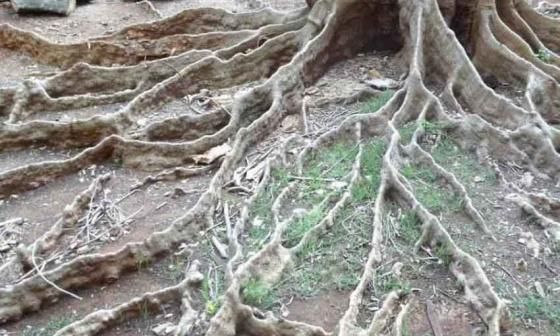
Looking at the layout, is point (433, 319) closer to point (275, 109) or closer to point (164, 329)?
point (164, 329)

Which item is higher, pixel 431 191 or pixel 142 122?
pixel 431 191

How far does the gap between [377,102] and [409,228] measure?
1.66 m

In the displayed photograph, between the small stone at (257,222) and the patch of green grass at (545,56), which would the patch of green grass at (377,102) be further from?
the small stone at (257,222)

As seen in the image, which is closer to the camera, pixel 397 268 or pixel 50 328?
pixel 50 328

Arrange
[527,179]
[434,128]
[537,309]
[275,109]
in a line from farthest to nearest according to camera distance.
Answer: [275,109]
[434,128]
[527,179]
[537,309]

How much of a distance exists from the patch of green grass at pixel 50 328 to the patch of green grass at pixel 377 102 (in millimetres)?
2946

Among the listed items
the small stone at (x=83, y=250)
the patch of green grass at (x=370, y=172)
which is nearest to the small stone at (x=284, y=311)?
the patch of green grass at (x=370, y=172)

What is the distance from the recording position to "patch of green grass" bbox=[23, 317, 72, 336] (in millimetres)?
3607

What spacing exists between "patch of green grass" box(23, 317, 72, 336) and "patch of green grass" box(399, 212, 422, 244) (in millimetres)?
2087

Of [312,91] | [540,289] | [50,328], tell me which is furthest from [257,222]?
[312,91]

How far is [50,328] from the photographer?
3.64 m

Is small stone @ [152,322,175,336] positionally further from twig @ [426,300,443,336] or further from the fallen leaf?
the fallen leaf

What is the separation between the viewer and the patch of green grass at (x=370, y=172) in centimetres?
446

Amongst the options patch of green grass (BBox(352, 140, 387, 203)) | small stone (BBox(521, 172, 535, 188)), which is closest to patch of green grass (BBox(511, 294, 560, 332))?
small stone (BBox(521, 172, 535, 188))
